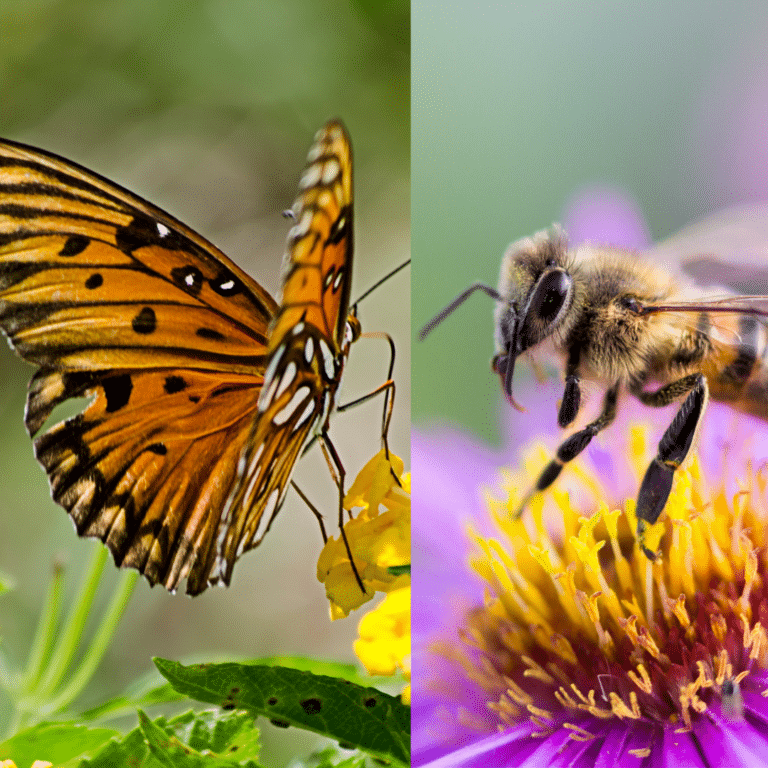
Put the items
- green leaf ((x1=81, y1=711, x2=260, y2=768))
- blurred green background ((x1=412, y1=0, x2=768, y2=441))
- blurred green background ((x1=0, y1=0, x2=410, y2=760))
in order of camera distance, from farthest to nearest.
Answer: blurred green background ((x1=0, y1=0, x2=410, y2=760))
blurred green background ((x1=412, y1=0, x2=768, y2=441))
green leaf ((x1=81, y1=711, x2=260, y2=768))

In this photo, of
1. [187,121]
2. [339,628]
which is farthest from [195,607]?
[187,121]

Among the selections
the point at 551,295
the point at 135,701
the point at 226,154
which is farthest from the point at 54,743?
the point at 226,154

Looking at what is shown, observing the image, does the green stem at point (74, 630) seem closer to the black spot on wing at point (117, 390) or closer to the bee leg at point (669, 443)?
the black spot on wing at point (117, 390)

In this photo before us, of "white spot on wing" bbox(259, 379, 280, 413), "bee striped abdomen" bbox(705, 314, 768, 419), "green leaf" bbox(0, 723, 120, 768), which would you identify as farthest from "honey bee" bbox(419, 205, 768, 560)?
"green leaf" bbox(0, 723, 120, 768)

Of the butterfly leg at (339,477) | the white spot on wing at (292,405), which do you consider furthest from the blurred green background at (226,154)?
the white spot on wing at (292,405)

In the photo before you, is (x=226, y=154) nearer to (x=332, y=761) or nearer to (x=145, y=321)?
(x=145, y=321)

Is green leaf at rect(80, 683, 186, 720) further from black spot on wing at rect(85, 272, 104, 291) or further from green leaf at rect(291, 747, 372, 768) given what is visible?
black spot on wing at rect(85, 272, 104, 291)
